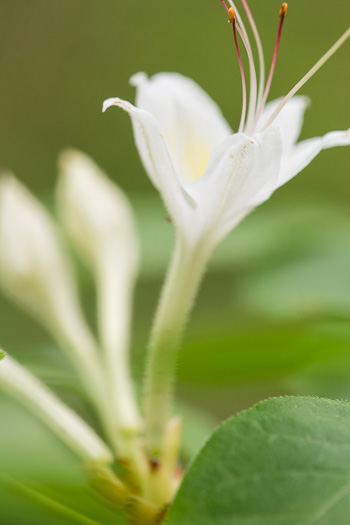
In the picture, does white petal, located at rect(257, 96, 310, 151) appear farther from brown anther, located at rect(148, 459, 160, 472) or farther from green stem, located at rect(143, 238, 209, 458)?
→ brown anther, located at rect(148, 459, 160, 472)

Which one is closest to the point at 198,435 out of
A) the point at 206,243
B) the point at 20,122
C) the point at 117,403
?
the point at 117,403

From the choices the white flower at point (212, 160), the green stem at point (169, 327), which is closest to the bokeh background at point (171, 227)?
the green stem at point (169, 327)

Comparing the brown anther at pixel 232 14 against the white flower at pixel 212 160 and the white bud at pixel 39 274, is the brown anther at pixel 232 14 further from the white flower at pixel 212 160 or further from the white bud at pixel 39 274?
the white bud at pixel 39 274

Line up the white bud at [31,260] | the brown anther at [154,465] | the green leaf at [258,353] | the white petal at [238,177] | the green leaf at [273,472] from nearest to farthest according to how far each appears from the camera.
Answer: the green leaf at [273,472], the white petal at [238,177], the brown anther at [154,465], the green leaf at [258,353], the white bud at [31,260]

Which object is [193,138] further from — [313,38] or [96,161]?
[313,38]

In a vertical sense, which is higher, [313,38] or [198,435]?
[313,38]

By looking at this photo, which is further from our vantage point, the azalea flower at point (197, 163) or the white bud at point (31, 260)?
the white bud at point (31, 260)

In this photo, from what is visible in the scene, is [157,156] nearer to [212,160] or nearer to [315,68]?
[212,160]
